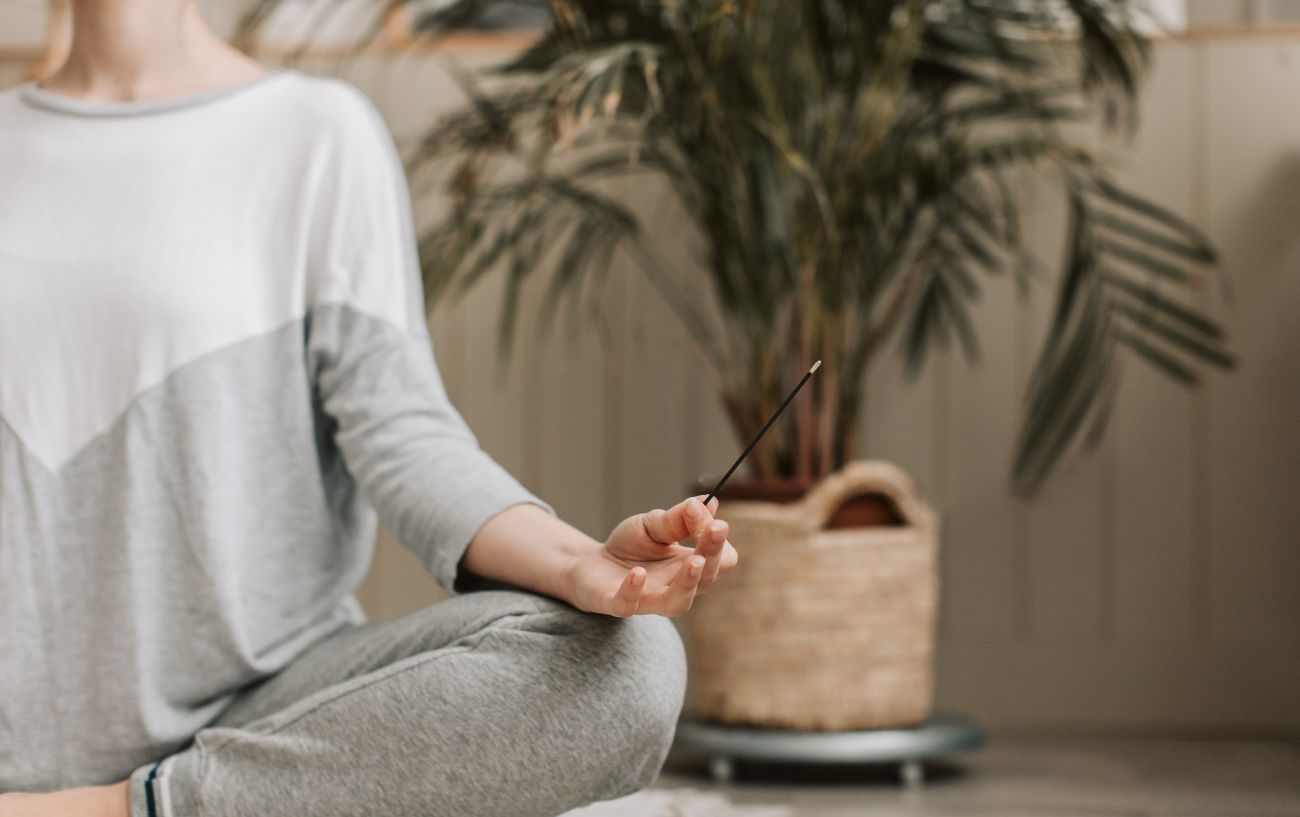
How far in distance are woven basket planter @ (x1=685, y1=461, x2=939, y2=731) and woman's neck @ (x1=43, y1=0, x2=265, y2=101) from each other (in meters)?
0.83

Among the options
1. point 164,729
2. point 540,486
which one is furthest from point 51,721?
point 540,486

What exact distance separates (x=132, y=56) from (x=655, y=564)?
65cm

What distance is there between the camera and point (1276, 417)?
6.37 ft

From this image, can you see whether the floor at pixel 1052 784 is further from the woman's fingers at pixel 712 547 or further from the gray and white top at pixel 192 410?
the woman's fingers at pixel 712 547

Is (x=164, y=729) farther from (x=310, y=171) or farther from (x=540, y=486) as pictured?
(x=540, y=486)

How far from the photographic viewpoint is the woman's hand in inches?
26.7

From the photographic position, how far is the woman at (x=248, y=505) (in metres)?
0.81

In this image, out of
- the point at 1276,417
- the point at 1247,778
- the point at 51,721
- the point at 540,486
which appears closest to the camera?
the point at 51,721

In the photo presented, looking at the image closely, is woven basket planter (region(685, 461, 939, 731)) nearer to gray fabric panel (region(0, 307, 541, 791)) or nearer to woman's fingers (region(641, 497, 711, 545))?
gray fabric panel (region(0, 307, 541, 791))

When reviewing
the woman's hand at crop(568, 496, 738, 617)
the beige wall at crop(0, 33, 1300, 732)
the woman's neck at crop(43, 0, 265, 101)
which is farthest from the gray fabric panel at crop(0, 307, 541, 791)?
the beige wall at crop(0, 33, 1300, 732)

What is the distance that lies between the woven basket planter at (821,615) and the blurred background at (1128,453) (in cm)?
33

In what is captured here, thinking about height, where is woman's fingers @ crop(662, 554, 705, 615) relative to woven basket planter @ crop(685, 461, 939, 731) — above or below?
above

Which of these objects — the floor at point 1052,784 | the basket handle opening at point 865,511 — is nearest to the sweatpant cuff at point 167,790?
the floor at point 1052,784

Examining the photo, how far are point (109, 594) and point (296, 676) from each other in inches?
5.7
